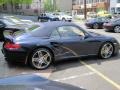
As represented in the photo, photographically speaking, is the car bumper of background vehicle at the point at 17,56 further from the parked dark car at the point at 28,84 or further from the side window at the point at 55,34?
the parked dark car at the point at 28,84

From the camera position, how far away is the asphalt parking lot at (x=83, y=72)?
736cm

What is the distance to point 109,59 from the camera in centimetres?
1033

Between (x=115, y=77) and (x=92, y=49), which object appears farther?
(x=92, y=49)

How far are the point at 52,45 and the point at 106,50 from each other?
6.89 ft

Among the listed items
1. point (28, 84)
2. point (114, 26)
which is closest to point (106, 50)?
point (28, 84)

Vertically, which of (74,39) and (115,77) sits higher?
(74,39)

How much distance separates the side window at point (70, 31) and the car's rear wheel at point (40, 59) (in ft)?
2.70

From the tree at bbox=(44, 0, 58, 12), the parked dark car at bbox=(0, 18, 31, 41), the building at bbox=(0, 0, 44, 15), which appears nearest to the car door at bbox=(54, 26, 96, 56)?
the parked dark car at bbox=(0, 18, 31, 41)

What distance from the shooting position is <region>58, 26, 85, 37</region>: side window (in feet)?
31.6

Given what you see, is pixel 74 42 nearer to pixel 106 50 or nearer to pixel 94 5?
pixel 106 50

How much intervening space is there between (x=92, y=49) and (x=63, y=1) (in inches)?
3856

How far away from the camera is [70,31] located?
32.0 feet

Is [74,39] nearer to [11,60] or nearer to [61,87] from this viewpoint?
[11,60]

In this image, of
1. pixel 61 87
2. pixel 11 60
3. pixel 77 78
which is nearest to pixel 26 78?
pixel 61 87
